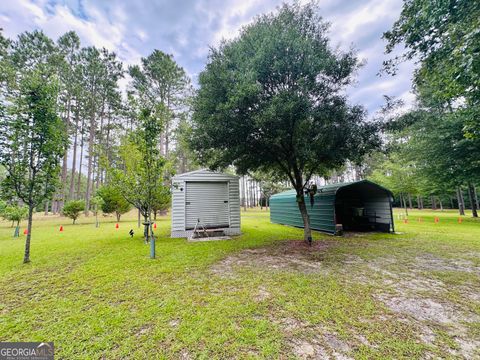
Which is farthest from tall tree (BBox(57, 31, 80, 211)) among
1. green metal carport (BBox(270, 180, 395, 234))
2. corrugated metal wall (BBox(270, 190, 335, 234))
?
green metal carport (BBox(270, 180, 395, 234))

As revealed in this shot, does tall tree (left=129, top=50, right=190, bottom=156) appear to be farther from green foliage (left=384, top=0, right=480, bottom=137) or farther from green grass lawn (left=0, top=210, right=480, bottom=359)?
green foliage (left=384, top=0, right=480, bottom=137)

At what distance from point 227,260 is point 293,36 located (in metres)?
6.37

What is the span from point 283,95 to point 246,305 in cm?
500

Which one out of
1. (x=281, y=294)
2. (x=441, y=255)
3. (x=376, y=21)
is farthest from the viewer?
(x=376, y=21)

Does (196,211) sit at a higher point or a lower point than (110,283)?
higher

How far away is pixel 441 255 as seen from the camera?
5.29m

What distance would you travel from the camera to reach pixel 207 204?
8.70 metres

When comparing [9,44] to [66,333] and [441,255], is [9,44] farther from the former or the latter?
[441,255]

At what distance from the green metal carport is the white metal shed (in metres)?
4.07

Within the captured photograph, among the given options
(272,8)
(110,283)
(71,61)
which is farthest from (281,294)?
(71,61)

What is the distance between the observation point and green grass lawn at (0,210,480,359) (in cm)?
203

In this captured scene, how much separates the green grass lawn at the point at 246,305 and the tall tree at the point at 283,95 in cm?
337

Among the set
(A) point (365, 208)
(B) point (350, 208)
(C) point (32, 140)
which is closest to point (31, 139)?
(C) point (32, 140)

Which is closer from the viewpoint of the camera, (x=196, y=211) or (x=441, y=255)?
(x=441, y=255)
